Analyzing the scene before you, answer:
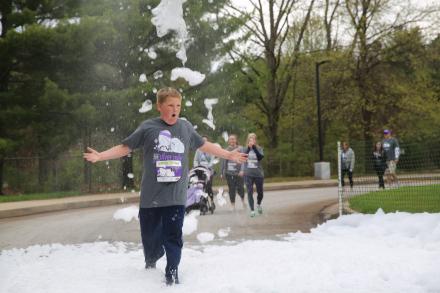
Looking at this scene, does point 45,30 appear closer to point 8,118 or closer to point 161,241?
point 8,118

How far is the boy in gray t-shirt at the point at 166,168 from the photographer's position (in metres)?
5.21

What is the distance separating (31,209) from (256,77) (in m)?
20.5

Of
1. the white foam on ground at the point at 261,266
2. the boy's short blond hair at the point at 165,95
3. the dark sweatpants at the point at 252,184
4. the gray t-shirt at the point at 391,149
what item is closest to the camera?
the white foam on ground at the point at 261,266

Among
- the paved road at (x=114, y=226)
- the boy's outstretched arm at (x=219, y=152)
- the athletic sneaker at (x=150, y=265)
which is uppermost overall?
the boy's outstretched arm at (x=219, y=152)

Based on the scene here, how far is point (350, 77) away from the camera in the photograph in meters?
37.3

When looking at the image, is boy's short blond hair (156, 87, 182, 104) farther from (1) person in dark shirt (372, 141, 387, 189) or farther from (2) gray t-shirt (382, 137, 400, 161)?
(2) gray t-shirt (382, 137, 400, 161)

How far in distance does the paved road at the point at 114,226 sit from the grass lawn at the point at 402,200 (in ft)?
3.36

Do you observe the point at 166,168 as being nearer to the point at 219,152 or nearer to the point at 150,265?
the point at 219,152

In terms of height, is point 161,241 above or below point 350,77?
below

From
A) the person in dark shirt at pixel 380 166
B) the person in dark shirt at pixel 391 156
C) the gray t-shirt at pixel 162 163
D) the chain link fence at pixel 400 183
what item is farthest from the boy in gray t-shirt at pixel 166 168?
the person in dark shirt at pixel 380 166

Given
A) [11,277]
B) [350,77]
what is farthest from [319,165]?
[11,277]

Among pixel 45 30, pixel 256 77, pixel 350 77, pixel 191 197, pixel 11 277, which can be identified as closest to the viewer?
pixel 11 277

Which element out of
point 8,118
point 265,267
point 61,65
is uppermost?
point 61,65

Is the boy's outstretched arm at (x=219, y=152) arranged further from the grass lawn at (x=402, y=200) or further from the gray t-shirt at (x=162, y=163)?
the grass lawn at (x=402, y=200)
